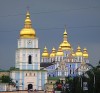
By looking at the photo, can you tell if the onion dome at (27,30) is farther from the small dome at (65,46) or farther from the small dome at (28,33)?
the small dome at (65,46)

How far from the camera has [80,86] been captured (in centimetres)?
8412

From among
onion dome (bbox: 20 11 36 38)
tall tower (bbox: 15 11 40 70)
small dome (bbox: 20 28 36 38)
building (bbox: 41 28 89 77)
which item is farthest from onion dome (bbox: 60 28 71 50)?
small dome (bbox: 20 28 36 38)

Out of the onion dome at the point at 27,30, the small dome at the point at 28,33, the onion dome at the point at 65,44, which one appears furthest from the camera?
the onion dome at the point at 65,44

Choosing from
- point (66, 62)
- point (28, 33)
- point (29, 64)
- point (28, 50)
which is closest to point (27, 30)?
point (28, 33)

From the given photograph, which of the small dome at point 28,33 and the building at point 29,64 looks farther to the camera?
the small dome at point 28,33

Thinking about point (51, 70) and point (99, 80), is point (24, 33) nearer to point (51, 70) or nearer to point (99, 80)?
point (51, 70)

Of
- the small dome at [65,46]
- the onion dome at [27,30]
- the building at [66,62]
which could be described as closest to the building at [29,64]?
the onion dome at [27,30]

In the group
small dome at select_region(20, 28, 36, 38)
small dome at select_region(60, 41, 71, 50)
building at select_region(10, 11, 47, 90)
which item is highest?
small dome at select_region(60, 41, 71, 50)

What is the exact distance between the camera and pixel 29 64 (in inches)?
4857

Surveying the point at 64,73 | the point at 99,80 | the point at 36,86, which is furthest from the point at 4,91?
the point at 64,73

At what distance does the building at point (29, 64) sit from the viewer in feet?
402

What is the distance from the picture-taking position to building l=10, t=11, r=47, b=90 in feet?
402

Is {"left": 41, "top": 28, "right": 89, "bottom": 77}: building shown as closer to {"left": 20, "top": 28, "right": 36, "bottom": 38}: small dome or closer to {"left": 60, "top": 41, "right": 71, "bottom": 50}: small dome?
{"left": 60, "top": 41, "right": 71, "bottom": 50}: small dome

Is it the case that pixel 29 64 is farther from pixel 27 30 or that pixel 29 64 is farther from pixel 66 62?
pixel 66 62
